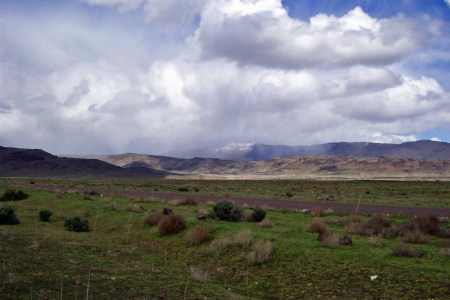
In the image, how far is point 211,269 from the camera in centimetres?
1273

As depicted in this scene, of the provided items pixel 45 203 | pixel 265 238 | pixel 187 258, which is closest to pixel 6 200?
pixel 45 203

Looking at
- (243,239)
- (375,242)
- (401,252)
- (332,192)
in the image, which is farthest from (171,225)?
(332,192)

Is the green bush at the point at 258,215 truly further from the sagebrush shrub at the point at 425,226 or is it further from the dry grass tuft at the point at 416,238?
the dry grass tuft at the point at 416,238

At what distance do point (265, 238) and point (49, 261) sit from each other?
800cm

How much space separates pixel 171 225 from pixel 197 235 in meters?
2.38

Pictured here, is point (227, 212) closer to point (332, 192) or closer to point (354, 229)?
point (354, 229)

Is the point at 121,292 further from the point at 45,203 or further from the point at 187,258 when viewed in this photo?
the point at 45,203

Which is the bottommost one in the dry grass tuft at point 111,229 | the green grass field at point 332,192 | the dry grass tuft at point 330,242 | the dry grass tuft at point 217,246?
the green grass field at point 332,192

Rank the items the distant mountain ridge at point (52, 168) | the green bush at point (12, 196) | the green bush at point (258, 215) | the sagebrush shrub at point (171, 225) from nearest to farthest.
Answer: the sagebrush shrub at point (171, 225), the green bush at point (258, 215), the green bush at point (12, 196), the distant mountain ridge at point (52, 168)

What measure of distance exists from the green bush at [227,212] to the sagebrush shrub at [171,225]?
3397 millimetres

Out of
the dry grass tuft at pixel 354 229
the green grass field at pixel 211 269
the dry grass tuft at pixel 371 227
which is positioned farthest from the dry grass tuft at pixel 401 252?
the dry grass tuft at pixel 354 229

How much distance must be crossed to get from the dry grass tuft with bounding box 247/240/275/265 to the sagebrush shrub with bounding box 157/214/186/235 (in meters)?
5.36

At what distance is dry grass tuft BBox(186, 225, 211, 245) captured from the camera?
51.0ft

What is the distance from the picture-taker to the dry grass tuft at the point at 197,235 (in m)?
15.5
